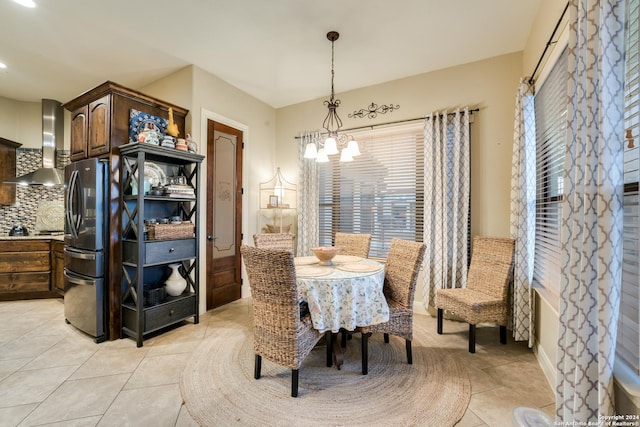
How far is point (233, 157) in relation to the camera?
3.89 meters

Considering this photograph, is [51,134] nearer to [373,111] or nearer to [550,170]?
[373,111]

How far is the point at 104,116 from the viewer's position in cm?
277

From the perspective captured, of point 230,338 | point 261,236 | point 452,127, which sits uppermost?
point 452,127

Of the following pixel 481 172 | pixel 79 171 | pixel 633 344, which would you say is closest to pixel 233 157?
pixel 79 171

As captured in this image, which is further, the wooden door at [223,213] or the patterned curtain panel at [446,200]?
the wooden door at [223,213]

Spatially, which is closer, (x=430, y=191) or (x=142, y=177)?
(x=142, y=177)

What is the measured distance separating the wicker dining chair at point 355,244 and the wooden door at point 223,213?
1553 mm

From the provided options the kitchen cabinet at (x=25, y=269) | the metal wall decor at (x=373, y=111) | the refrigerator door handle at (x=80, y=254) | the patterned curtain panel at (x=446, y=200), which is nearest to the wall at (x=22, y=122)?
the kitchen cabinet at (x=25, y=269)

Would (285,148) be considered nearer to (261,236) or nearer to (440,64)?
(261,236)

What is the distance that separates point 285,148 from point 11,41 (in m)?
3.22

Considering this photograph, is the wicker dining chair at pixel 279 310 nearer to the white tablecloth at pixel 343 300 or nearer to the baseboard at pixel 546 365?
the white tablecloth at pixel 343 300

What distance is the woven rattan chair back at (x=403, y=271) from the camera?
2.28 metres

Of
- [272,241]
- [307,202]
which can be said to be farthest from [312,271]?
[307,202]

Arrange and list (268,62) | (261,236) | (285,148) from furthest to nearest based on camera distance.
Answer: (285,148) → (268,62) → (261,236)
